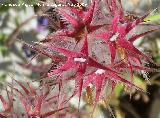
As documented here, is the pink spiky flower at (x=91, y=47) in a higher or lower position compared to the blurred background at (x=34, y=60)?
higher

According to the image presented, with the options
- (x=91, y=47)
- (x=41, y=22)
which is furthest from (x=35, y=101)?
(x=41, y=22)

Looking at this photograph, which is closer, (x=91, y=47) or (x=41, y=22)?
(x=91, y=47)

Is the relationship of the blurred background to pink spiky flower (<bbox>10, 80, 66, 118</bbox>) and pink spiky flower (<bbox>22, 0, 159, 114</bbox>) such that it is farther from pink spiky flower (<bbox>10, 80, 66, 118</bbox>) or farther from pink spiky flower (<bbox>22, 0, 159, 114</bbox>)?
pink spiky flower (<bbox>22, 0, 159, 114</bbox>)

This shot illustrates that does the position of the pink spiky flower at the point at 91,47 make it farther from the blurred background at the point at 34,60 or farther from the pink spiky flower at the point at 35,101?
the blurred background at the point at 34,60

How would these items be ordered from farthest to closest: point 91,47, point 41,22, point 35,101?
point 41,22, point 35,101, point 91,47

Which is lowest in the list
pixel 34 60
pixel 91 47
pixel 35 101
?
pixel 34 60

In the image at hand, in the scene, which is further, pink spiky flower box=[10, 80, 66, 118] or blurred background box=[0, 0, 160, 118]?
blurred background box=[0, 0, 160, 118]

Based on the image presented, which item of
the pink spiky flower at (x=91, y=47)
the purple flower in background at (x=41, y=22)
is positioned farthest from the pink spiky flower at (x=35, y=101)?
the purple flower in background at (x=41, y=22)

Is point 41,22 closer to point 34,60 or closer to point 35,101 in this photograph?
point 34,60

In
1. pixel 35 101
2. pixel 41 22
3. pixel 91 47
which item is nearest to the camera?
pixel 91 47

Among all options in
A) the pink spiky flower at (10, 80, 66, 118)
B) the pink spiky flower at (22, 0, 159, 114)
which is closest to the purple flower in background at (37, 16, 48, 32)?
the pink spiky flower at (10, 80, 66, 118)

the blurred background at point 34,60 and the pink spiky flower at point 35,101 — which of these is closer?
the pink spiky flower at point 35,101
